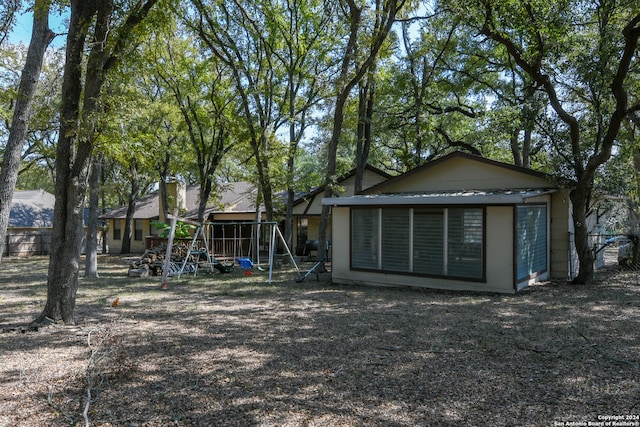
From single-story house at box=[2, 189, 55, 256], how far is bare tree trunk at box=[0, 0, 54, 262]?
20747mm

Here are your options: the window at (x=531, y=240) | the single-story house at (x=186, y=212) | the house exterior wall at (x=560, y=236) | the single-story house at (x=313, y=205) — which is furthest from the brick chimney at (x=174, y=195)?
the house exterior wall at (x=560, y=236)

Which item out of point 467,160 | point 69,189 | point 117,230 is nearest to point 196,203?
point 117,230

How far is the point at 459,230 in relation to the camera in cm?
1077

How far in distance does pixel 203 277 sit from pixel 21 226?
820 inches

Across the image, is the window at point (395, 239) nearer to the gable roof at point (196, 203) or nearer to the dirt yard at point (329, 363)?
the dirt yard at point (329, 363)

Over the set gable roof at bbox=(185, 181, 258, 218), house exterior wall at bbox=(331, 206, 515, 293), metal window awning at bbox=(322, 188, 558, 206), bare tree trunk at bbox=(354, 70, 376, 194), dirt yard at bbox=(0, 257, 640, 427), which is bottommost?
dirt yard at bbox=(0, 257, 640, 427)

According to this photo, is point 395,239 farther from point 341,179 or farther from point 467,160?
point 341,179

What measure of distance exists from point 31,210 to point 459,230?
30.3 metres

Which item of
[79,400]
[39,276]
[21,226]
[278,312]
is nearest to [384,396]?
[79,400]

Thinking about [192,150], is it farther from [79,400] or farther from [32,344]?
[79,400]

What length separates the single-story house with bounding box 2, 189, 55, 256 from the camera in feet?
88.9

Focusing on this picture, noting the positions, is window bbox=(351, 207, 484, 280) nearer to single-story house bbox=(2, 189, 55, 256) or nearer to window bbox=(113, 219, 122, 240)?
single-story house bbox=(2, 189, 55, 256)

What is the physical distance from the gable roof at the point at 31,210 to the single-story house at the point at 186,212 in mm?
4820

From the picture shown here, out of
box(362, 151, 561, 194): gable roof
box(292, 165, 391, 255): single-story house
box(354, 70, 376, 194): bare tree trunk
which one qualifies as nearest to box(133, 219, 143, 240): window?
box(292, 165, 391, 255): single-story house
